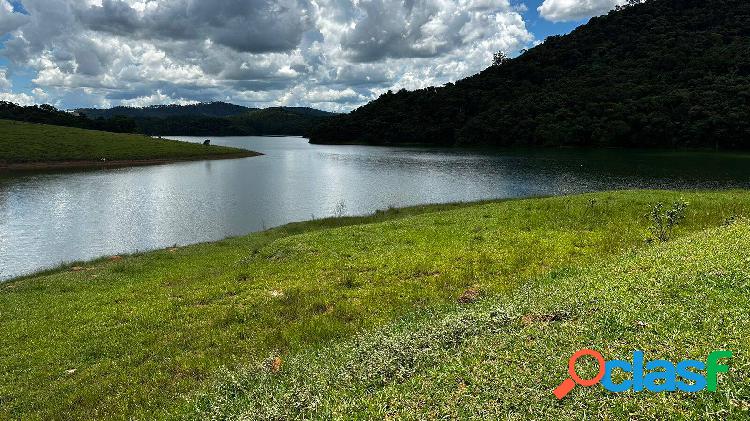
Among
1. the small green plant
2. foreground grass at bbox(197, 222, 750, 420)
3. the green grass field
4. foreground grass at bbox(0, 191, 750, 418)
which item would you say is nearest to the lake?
foreground grass at bbox(0, 191, 750, 418)

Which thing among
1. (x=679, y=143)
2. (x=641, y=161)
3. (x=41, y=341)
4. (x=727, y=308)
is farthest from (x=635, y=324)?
(x=679, y=143)

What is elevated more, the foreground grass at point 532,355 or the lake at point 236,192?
the foreground grass at point 532,355

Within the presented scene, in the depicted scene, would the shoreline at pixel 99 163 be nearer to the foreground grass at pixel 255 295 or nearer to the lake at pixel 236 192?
the lake at pixel 236 192

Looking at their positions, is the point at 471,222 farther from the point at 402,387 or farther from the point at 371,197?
the point at 371,197

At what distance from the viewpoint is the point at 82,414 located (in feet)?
38.1

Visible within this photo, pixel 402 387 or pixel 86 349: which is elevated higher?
pixel 402 387

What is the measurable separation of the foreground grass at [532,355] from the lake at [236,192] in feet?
108

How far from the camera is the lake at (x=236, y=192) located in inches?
1759

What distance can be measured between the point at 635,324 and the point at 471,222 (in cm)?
2056

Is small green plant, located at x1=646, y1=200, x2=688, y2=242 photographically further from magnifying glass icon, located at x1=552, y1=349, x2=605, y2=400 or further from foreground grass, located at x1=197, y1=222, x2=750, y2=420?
magnifying glass icon, located at x1=552, y1=349, x2=605, y2=400

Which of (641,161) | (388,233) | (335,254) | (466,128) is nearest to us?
(335,254)

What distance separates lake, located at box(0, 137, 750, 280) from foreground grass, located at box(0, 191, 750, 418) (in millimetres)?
15465

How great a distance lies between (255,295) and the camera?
19.7 m

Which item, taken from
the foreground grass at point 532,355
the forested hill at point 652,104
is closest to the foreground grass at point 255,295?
the foreground grass at point 532,355
